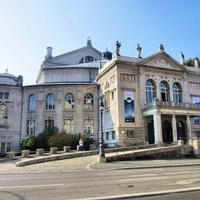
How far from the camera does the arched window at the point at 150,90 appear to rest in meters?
35.3

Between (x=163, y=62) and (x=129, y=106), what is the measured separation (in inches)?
403

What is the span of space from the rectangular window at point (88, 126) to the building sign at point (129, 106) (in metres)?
7.98

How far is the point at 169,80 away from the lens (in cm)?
3678

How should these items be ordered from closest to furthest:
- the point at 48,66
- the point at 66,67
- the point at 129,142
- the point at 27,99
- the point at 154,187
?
1. the point at 154,187
2. the point at 129,142
3. the point at 27,99
4. the point at 66,67
5. the point at 48,66

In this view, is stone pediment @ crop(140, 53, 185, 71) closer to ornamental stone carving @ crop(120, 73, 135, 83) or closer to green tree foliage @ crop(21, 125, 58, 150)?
ornamental stone carving @ crop(120, 73, 135, 83)

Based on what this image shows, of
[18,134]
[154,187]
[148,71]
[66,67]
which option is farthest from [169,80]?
[154,187]

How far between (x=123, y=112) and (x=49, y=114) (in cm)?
1317

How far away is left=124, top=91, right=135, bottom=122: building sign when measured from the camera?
3253cm

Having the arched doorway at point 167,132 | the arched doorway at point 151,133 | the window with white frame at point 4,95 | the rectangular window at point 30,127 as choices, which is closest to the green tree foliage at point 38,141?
the rectangular window at point 30,127

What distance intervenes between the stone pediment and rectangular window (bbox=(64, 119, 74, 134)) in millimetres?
15598

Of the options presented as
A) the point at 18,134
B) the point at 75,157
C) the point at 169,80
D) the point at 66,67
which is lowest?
the point at 75,157

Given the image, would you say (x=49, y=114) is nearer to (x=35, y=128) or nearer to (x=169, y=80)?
(x=35, y=128)

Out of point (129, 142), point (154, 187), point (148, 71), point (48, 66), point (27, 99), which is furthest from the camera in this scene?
point (48, 66)

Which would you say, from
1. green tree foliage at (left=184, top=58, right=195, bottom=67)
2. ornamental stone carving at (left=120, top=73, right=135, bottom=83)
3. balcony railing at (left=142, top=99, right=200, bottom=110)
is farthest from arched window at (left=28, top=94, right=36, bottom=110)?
green tree foliage at (left=184, top=58, right=195, bottom=67)
